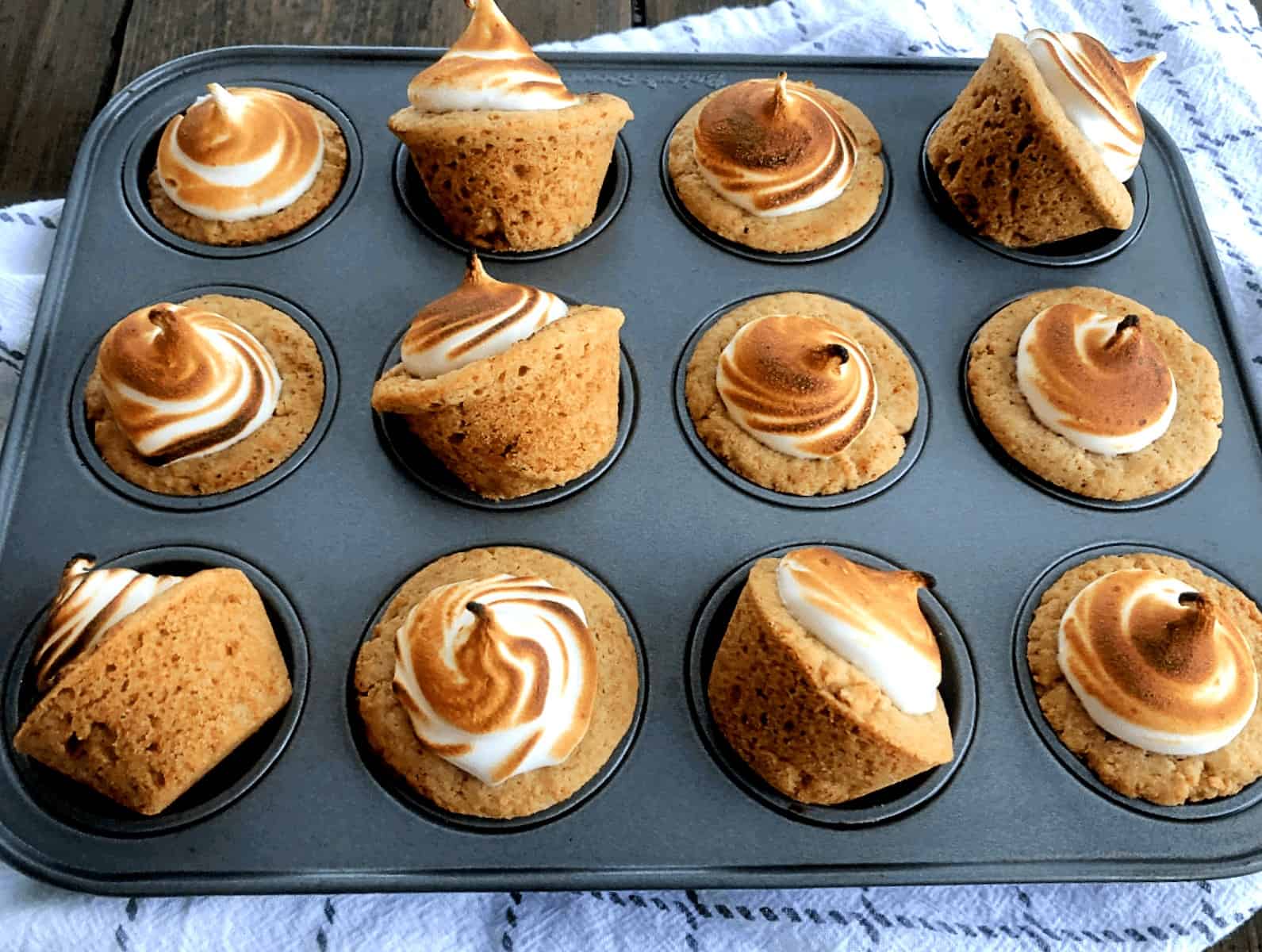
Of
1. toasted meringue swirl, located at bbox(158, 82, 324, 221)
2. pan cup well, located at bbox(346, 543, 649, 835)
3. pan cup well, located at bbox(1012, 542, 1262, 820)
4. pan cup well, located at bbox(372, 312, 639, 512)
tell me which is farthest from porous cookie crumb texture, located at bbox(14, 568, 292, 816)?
pan cup well, located at bbox(1012, 542, 1262, 820)

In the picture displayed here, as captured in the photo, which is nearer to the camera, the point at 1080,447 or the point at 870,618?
the point at 870,618

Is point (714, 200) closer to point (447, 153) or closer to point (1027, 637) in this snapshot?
point (447, 153)

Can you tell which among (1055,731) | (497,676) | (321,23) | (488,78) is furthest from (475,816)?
(321,23)

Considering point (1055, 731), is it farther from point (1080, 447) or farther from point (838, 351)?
point (838, 351)

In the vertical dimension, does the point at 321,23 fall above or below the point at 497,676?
above

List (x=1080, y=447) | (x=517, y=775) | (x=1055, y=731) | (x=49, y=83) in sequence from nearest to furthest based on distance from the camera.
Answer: (x=517, y=775), (x=1055, y=731), (x=1080, y=447), (x=49, y=83)

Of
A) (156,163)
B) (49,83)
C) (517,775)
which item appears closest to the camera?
(517,775)

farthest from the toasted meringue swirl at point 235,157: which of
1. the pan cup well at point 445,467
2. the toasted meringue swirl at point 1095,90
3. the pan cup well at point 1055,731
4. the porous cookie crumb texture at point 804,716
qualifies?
the pan cup well at point 1055,731
